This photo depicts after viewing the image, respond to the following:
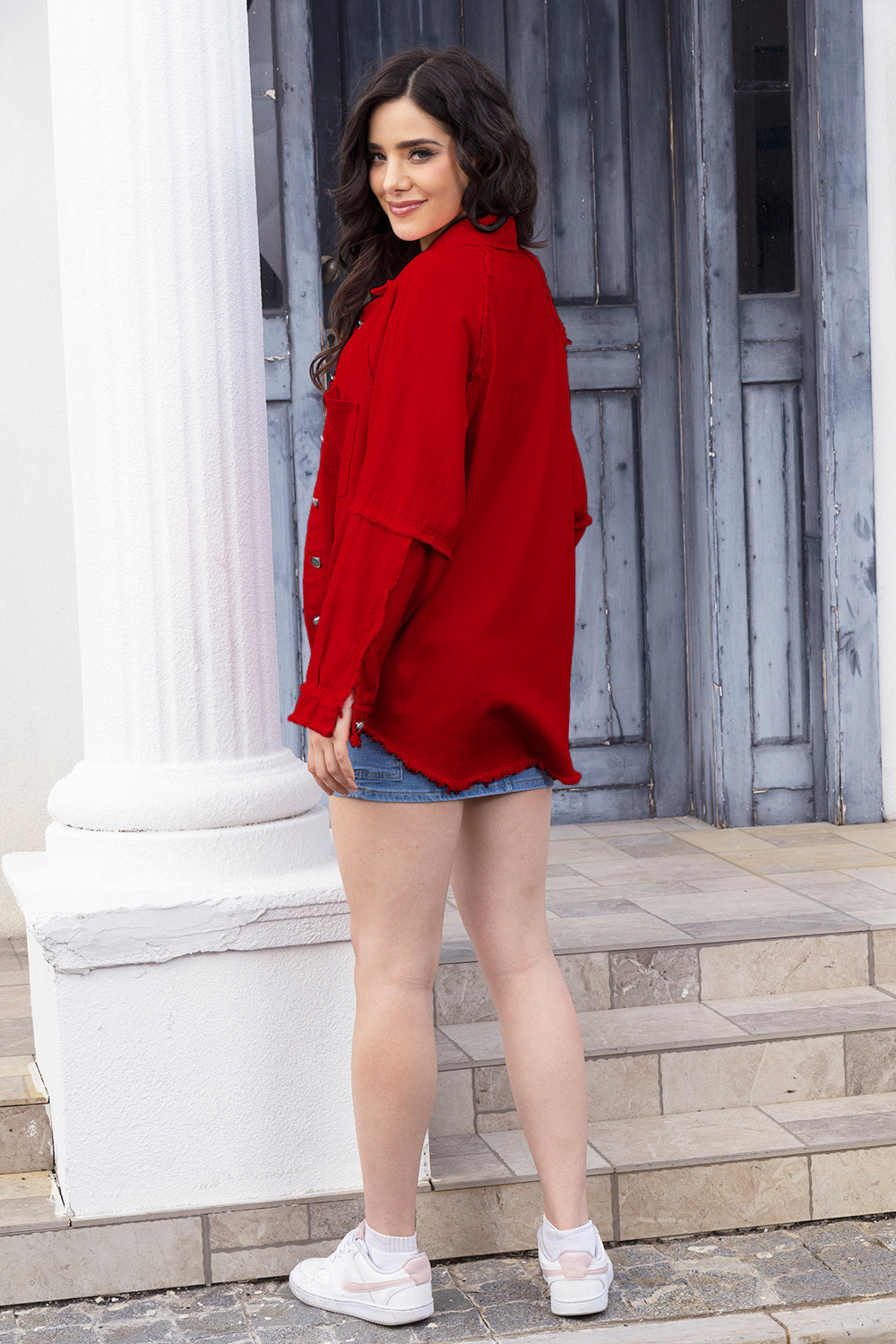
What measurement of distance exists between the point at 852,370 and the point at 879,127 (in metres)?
0.72

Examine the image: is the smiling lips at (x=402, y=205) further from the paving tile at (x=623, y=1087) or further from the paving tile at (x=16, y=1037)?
the paving tile at (x=16, y=1037)

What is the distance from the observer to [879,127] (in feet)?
14.5

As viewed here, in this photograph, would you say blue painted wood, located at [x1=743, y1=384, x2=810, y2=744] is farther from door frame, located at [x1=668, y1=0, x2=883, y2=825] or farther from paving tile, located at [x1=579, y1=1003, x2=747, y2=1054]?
paving tile, located at [x1=579, y1=1003, x2=747, y2=1054]

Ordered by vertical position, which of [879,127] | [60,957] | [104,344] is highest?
[879,127]

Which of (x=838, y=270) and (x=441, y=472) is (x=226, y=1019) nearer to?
(x=441, y=472)

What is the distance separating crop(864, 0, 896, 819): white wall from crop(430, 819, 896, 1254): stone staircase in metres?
0.98

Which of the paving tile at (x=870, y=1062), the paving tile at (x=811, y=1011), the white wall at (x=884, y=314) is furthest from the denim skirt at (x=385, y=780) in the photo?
the white wall at (x=884, y=314)

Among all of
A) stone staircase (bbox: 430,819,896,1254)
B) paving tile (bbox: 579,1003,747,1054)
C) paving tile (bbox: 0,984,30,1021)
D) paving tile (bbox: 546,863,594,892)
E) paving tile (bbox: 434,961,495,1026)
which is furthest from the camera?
paving tile (bbox: 546,863,594,892)

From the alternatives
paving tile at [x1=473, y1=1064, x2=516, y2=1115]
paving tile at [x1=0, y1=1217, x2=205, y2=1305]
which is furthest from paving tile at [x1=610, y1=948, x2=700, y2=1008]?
paving tile at [x1=0, y1=1217, x2=205, y2=1305]

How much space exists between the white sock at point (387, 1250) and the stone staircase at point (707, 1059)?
11.0 inches

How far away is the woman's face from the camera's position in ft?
6.82

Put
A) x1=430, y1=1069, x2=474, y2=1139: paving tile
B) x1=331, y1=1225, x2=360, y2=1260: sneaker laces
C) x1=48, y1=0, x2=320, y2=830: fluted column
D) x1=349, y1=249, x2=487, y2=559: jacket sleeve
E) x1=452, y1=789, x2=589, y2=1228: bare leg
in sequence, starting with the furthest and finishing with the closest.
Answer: x1=430, y1=1069, x2=474, y2=1139: paving tile
x1=48, y1=0, x2=320, y2=830: fluted column
x1=331, y1=1225, x2=360, y2=1260: sneaker laces
x1=452, y1=789, x2=589, y2=1228: bare leg
x1=349, y1=249, x2=487, y2=559: jacket sleeve

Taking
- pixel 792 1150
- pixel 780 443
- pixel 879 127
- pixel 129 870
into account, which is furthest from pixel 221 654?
pixel 879 127

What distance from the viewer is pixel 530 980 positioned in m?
2.27
